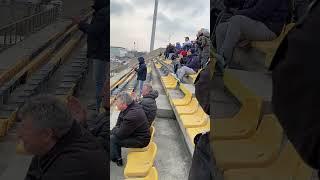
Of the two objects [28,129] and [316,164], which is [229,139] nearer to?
[316,164]

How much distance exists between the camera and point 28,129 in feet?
2.38

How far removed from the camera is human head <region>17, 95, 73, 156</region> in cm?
71

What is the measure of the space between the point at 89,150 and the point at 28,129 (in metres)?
0.13

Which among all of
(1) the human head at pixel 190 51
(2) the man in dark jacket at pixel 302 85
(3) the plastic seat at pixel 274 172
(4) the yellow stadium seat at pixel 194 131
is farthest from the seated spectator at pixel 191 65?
(2) the man in dark jacket at pixel 302 85

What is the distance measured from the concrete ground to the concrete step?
15 centimetres

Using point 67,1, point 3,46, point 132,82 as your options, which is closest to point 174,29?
point 132,82

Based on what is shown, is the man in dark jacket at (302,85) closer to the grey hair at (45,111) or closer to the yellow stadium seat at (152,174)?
the yellow stadium seat at (152,174)

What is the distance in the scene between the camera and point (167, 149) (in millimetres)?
669

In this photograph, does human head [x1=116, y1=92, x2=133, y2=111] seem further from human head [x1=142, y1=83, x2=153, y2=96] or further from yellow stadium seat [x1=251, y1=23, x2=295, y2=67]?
yellow stadium seat [x1=251, y1=23, x2=295, y2=67]

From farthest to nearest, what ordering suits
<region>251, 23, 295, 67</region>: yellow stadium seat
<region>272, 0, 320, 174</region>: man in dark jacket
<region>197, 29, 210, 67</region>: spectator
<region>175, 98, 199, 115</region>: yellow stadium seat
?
<region>175, 98, 199, 115</region>: yellow stadium seat < <region>197, 29, 210, 67</region>: spectator < <region>251, 23, 295, 67</region>: yellow stadium seat < <region>272, 0, 320, 174</region>: man in dark jacket

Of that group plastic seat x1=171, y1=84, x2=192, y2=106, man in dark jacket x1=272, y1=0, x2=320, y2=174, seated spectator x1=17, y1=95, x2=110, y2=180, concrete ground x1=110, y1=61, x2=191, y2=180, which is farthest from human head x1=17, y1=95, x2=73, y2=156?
man in dark jacket x1=272, y1=0, x2=320, y2=174

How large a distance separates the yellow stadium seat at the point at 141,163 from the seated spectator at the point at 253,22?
22 centimetres

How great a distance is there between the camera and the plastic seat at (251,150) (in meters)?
0.59

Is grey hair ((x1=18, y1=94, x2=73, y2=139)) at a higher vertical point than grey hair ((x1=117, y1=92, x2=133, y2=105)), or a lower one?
lower
